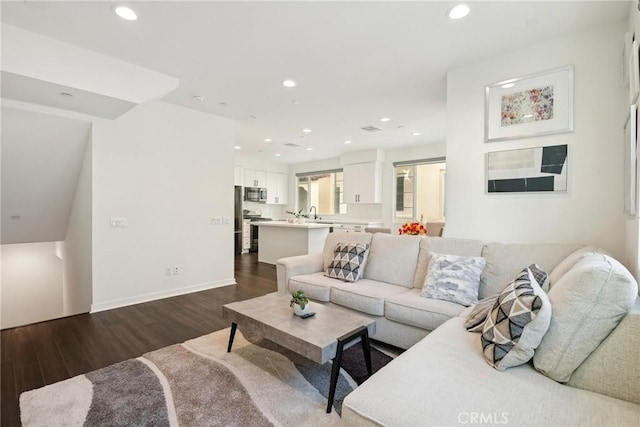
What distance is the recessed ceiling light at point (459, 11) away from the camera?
219cm

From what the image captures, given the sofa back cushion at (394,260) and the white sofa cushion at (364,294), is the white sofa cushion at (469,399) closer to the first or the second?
the white sofa cushion at (364,294)

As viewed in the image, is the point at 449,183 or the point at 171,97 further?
the point at 171,97

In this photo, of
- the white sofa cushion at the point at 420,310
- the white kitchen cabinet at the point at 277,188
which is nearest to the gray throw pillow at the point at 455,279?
the white sofa cushion at the point at 420,310

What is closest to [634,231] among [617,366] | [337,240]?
[617,366]

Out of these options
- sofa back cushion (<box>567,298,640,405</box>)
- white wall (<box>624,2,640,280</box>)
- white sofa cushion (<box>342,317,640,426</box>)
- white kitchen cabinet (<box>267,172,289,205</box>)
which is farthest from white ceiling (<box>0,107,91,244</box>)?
white kitchen cabinet (<box>267,172,289,205</box>)

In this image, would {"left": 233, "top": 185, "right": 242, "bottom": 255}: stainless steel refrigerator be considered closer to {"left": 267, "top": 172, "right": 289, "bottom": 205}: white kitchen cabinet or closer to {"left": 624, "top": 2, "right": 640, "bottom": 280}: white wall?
{"left": 267, "top": 172, "right": 289, "bottom": 205}: white kitchen cabinet

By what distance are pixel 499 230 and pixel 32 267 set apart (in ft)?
25.0

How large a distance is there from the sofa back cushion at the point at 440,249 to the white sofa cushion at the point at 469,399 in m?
1.42

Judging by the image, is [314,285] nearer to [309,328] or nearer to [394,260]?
[394,260]

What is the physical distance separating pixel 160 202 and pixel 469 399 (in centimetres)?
418

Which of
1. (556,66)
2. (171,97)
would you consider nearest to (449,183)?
(556,66)

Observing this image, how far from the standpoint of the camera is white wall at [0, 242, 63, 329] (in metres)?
5.52

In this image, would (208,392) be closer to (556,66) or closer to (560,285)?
(560,285)

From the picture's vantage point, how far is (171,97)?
3.97 meters
